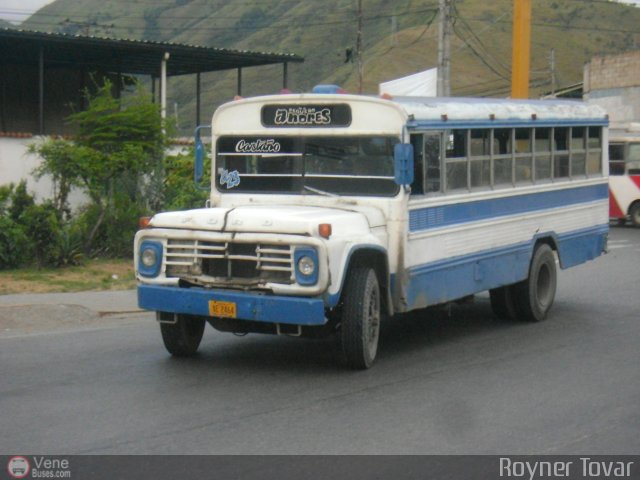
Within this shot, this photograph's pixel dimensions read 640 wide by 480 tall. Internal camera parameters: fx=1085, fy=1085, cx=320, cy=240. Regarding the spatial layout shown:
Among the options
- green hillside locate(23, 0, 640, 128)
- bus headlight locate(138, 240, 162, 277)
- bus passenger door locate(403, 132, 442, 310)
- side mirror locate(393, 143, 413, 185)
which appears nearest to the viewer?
bus headlight locate(138, 240, 162, 277)

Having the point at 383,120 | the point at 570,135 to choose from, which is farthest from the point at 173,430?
the point at 570,135

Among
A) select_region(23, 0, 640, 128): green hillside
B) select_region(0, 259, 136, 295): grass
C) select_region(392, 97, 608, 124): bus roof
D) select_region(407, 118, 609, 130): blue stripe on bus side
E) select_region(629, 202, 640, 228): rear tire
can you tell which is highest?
select_region(23, 0, 640, 128): green hillside

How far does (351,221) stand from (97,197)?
10033mm

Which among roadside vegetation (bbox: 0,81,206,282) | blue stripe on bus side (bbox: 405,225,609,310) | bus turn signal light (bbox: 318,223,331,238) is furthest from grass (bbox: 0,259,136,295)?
bus turn signal light (bbox: 318,223,331,238)

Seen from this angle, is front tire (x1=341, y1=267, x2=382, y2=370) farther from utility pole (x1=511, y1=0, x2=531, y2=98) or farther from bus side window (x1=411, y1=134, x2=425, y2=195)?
utility pole (x1=511, y1=0, x2=531, y2=98)

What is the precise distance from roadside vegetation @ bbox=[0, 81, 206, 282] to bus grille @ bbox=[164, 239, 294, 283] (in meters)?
6.09

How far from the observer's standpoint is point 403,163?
9.80 meters

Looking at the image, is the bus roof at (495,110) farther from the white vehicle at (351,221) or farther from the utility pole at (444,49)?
the utility pole at (444,49)

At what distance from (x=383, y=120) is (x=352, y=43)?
333ft

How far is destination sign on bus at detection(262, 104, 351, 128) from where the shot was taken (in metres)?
10.3

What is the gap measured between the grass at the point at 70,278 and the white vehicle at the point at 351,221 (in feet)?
16.1

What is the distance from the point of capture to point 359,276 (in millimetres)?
9414

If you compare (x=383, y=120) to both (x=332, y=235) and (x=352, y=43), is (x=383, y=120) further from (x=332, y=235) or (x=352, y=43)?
(x=352, y=43)
